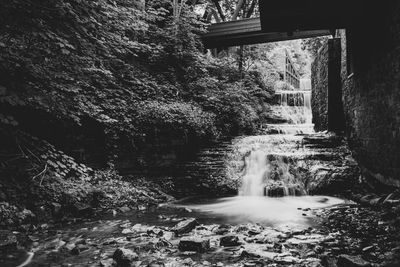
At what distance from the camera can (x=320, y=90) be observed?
12641 mm

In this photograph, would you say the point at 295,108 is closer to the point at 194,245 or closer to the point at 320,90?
the point at 320,90

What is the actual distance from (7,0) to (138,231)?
12.2ft

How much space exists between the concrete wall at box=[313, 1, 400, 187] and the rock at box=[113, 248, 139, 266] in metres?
4.79

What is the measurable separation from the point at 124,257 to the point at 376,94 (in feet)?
19.3

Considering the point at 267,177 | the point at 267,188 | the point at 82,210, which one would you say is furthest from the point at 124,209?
the point at 267,177

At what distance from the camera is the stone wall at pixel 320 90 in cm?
1162

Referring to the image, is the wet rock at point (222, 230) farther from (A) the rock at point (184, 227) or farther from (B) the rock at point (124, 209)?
(B) the rock at point (124, 209)

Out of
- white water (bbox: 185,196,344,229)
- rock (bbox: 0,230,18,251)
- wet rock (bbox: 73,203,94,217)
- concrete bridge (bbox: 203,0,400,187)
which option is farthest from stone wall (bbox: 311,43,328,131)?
rock (bbox: 0,230,18,251)

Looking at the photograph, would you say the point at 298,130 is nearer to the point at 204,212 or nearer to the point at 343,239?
the point at 204,212

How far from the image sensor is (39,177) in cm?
582

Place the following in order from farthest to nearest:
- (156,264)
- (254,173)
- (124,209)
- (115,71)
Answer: (254,173), (115,71), (124,209), (156,264)

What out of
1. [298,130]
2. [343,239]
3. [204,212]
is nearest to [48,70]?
[204,212]

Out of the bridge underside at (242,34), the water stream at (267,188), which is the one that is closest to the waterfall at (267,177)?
the water stream at (267,188)

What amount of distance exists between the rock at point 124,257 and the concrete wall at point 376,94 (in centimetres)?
479
